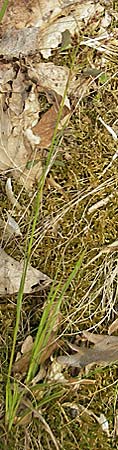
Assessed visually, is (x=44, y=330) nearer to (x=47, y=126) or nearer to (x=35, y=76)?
(x=47, y=126)

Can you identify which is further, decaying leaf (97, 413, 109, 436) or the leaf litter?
the leaf litter

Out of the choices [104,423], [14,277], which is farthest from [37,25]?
[104,423]

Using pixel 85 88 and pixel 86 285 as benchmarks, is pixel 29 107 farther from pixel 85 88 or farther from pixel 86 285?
pixel 86 285

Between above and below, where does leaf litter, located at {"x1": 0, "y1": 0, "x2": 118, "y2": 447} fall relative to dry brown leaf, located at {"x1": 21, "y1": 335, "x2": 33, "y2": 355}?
above

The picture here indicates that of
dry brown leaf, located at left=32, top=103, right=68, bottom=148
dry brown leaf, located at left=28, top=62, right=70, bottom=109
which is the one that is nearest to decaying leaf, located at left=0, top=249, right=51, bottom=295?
dry brown leaf, located at left=32, top=103, right=68, bottom=148

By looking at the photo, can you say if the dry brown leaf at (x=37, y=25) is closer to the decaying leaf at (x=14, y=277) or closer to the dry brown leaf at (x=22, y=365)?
the decaying leaf at (x=14, y=277)

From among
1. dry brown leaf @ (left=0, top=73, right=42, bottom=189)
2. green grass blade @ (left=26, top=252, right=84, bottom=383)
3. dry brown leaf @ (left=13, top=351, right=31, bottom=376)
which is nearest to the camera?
green grass blade @ (left=26, top=252, right=84, bottom=383)

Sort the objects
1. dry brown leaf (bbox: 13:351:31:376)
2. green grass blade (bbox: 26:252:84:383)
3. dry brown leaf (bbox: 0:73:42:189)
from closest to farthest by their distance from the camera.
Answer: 1. green grass blade (bbox: 26:252:84:383)
2. dry brown leaf (bbox: 13:351:31:376)
3. dry brown leaf (bbox: 0:73:42:189)

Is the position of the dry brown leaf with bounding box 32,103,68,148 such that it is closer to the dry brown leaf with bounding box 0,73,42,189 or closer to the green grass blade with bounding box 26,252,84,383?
the dry brown leaf with bounding box 0,73,42,189

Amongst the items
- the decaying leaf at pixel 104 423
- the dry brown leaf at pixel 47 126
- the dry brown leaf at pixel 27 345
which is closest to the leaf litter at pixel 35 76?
the dry brown leaf at pixel 47 126
